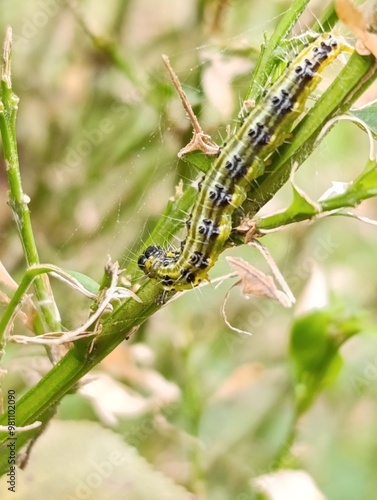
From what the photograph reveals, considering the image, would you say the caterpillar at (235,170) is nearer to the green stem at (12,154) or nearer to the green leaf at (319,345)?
the green stem at (12,154)

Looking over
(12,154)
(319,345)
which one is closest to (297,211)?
(12,154)

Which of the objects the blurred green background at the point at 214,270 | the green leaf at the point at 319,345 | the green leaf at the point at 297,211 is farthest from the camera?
the blurred green background at the point at 214,270

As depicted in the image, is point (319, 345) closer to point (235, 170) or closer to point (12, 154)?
point (235, 170)

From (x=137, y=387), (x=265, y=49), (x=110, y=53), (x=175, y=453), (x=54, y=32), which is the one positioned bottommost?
(x=175, y=453)

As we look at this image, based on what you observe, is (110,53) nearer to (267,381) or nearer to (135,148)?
(135,148)

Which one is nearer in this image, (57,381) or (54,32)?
(57,381)

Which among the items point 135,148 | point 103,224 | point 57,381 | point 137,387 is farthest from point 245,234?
point 137,387

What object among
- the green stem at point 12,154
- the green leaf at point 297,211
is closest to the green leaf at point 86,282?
the green stem at point 12,154
